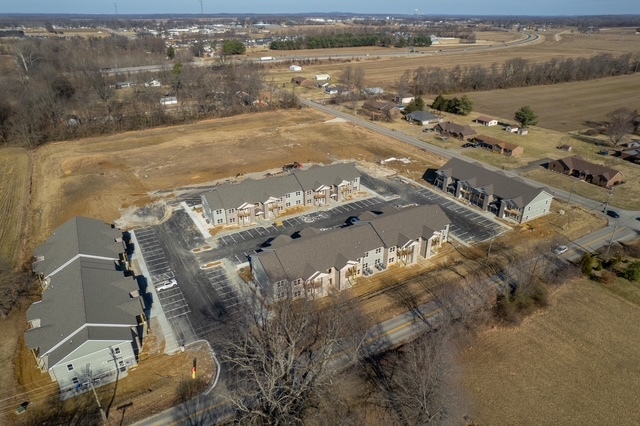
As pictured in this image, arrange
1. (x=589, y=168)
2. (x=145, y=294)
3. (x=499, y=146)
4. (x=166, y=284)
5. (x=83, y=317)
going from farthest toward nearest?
(x=499, y=146)
(x=589, y=168)
(x=166, y=284)
(x=145, y=294)
(x=83, y=317)

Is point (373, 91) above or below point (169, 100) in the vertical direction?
above

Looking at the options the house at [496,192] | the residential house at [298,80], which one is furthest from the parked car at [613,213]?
the residential house at [298,80]

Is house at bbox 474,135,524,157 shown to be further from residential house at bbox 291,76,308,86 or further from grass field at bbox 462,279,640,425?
residential house at bbox 291,76,308,86

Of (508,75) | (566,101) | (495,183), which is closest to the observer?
(495,183)

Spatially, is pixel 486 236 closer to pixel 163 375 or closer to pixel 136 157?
pixel 163 375

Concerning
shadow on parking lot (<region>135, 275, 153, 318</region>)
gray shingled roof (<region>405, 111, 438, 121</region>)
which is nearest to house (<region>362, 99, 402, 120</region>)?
gray shingled roof (<region>405, 111, 438, 121</region>)

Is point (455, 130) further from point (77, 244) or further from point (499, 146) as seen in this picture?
point (77, 244)

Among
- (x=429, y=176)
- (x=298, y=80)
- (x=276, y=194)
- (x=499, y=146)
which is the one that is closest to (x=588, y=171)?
(x=499, y=146)
